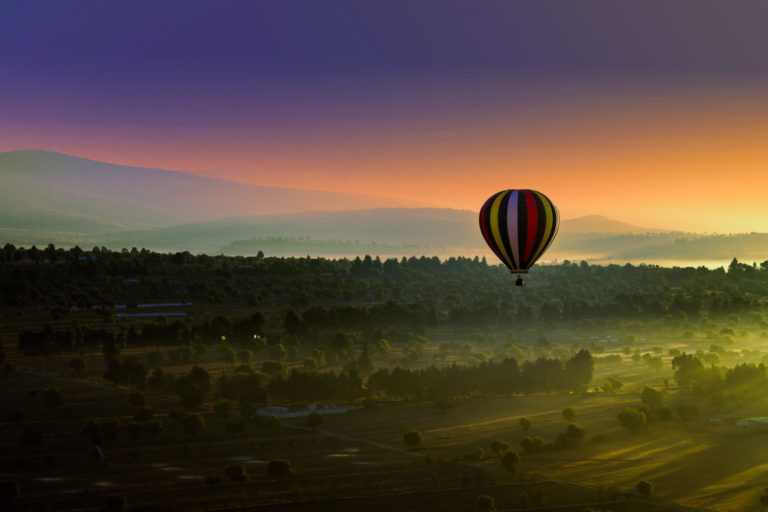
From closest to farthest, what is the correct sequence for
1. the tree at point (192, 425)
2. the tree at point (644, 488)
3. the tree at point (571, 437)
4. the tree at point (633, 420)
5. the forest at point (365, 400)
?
the tree at point (644, 488)
the forest at point (365, 400)
the tree at point (571, 437)
the tree at point (192, 425)
the tree at point (633, 420)

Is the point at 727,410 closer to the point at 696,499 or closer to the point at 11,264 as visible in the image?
the point at 696,499

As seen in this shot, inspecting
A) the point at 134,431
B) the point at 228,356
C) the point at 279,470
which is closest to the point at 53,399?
the point at 134,431

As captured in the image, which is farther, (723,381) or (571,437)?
(723,381)

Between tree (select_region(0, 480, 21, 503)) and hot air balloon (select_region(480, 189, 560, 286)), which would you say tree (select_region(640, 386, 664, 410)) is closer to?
hot air balloon (select_region(480, 189, 560, 286))

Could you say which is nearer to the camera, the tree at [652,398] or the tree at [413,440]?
the tree at [413,440]

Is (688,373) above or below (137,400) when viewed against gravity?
above

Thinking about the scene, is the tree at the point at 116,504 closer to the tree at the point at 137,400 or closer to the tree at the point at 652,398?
the tree at the point at 137,400

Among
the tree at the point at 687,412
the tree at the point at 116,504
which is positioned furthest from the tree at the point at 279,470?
the tree at the point at 687,412

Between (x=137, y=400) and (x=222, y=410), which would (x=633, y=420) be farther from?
(x=137, y=400)
